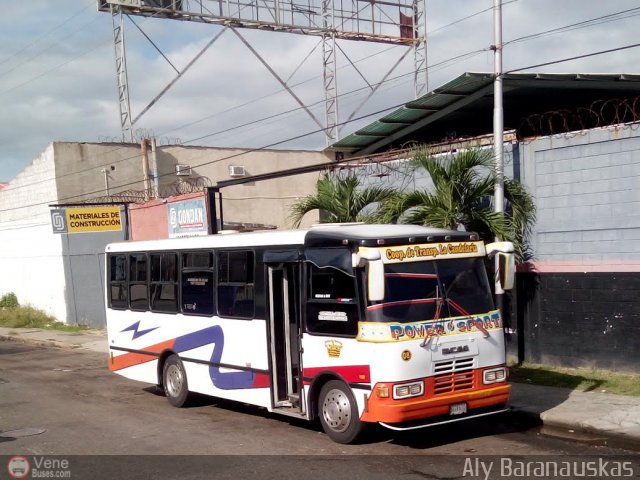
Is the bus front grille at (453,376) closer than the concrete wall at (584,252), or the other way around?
the bus front grille at (453,376)

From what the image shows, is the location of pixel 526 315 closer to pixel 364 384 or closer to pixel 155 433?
pixel 364 384

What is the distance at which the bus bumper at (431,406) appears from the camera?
8.48 meters

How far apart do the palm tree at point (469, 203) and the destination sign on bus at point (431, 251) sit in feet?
11.7

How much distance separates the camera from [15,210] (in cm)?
3328

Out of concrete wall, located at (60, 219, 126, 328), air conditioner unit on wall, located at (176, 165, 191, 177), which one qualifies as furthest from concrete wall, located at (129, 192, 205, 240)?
air conditioner unit on wall, located at (176, 165, 191, 177)

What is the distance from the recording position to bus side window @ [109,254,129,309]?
1416 centimetres

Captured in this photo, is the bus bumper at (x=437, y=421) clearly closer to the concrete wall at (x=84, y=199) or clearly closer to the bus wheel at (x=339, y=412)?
the bus wheel at (x=339, y=412)

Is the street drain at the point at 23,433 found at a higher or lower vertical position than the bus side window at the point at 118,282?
lower

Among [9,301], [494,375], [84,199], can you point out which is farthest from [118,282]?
[9,301]

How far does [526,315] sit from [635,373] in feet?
7.31

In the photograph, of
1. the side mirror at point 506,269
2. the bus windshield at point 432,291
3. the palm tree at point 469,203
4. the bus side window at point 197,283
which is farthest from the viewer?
the palm tree at point 469,203

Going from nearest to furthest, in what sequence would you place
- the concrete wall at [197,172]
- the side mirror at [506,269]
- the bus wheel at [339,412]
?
the bus wheel at [339,412]
the side mirror at [506,269]
the concrete wall at [197,172]

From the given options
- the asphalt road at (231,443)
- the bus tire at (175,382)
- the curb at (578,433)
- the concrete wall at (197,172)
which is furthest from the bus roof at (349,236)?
the concrete wall at (197,172)

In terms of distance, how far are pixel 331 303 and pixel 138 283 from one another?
5.62 m
